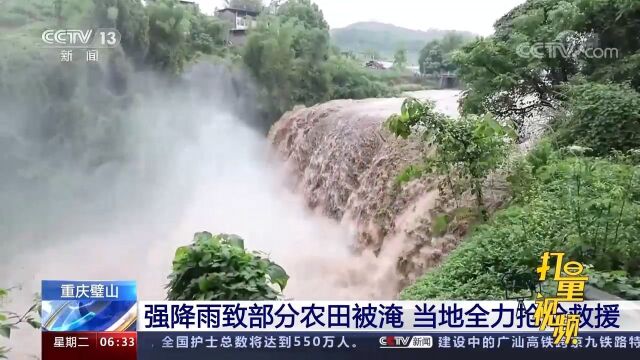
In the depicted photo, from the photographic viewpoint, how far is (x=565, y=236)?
8.11 feet

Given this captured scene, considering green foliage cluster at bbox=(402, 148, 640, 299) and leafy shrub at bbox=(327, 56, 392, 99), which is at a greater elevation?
leafy shrub at bbox=(327, 56, 392, 99)

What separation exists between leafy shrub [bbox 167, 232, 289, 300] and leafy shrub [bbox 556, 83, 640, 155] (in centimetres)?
161

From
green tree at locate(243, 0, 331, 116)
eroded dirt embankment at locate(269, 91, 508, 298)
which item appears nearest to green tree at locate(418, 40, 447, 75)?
eroded dirt embankment at locate(269, 91, 508, 298)

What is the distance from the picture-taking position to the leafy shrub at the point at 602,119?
2.88 metres

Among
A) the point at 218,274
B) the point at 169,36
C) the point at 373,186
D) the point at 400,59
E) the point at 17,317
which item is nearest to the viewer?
the point at 218,274

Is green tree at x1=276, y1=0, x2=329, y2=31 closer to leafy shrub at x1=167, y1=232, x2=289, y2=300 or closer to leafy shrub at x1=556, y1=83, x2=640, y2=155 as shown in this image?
leafy shrub at x1=167, y1=232, x2=289, y2=300

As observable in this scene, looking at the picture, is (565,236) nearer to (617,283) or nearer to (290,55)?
(617,283)

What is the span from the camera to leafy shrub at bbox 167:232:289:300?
2400 millimetres

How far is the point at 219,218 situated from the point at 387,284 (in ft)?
2.59

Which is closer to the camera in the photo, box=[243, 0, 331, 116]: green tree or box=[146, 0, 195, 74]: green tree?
box=[146, 0, 195, 74]: green tree

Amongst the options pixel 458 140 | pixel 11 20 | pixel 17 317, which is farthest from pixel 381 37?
pixel 17 317

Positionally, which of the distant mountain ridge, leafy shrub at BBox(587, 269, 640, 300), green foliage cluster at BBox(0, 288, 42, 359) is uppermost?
the distant mountain ridge

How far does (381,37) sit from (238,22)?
1.97ft

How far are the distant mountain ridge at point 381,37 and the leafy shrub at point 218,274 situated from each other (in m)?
0.96
